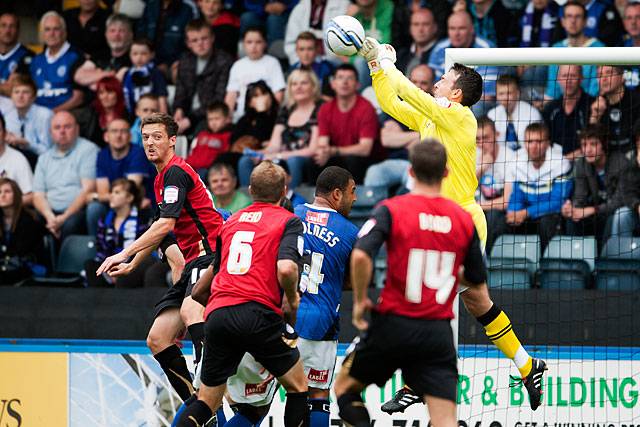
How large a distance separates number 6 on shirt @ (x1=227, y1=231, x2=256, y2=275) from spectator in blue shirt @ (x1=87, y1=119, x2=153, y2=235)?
577 cm

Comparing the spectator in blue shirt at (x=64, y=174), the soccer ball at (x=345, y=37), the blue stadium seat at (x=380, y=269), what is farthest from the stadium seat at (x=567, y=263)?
the spectator in blue shirt at (x=64, y=174)

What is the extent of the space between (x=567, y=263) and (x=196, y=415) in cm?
445

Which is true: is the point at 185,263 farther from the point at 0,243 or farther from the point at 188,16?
the point at 188,16

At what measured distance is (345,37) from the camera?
7898 millimetres

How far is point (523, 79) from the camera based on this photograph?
11.9m

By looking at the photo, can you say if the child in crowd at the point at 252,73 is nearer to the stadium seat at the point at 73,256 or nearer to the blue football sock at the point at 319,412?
the stadium seat at the point at 73,256

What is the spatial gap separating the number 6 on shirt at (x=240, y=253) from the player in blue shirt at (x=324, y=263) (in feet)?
2.64

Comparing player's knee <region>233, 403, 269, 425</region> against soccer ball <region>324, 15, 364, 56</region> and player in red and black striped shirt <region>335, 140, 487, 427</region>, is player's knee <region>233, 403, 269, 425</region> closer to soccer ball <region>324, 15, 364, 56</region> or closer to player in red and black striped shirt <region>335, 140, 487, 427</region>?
player in red and black striped shirt <region>335, 140, 487, 427</region>

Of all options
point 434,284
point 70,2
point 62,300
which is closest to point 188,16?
point 70,2

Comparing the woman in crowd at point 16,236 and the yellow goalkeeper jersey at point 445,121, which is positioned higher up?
the yellow goalkeeper jersey at point 445,121

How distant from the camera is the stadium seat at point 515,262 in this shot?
10.4m

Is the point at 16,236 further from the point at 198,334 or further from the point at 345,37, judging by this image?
the point at 345,37

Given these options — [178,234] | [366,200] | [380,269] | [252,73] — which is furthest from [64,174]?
[178,234]

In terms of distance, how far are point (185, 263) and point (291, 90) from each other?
15.2 feet
